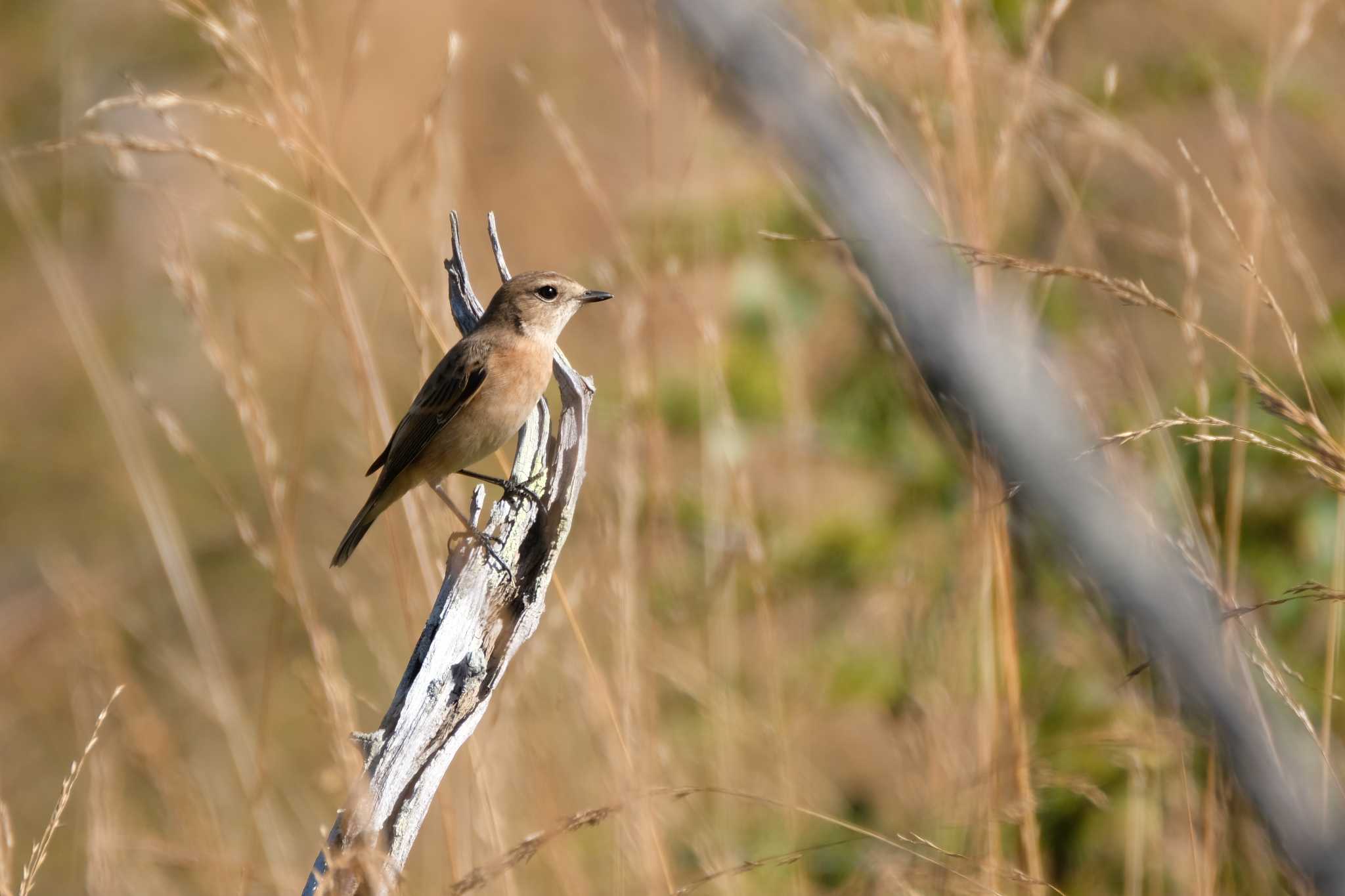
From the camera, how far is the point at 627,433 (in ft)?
9.91

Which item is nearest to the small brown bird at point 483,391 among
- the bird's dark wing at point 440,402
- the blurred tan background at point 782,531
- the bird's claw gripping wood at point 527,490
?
the bird's dark wing at point 440,402

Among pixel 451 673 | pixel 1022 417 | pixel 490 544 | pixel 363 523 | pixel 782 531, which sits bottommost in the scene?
pixel 782 531

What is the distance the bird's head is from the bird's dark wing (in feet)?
0.54

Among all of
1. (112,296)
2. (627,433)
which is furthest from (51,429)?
(627,433)

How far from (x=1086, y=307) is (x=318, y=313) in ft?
9.28

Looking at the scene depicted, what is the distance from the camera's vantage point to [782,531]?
4.25 meters

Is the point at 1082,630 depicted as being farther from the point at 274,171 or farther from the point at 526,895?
the point at 274,171

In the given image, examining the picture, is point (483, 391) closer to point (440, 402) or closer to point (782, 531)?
point (440, 402)

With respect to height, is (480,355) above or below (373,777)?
above

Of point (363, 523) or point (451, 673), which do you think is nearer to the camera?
point (451, 673)

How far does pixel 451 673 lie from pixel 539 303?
75.2 inches

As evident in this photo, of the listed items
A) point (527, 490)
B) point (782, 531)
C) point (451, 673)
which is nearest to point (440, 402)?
point (527, 490)

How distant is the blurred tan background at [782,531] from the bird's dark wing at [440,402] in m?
0.24

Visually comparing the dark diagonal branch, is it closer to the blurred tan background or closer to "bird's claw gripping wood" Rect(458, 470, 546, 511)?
the blurred tan background
